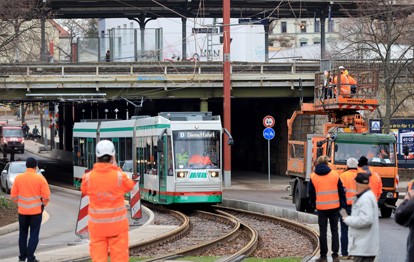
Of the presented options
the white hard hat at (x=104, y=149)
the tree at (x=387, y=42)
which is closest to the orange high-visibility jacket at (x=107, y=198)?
the white hard hat at (x=104, y=149)

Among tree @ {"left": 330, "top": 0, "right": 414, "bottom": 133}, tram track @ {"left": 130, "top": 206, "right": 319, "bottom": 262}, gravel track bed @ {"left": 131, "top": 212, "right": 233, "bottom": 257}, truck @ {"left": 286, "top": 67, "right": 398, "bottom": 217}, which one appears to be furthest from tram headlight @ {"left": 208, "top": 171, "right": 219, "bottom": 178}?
tree @ {"left": 330, "top": 0, "right": 414, "bottom": 133}

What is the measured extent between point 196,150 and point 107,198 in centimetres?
2014

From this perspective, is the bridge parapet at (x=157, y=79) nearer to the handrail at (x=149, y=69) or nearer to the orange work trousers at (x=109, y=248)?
the handrail at (x=149, y=69)

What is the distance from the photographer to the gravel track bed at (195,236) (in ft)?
64.5

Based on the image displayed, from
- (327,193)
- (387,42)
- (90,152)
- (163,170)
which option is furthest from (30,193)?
(387,42)

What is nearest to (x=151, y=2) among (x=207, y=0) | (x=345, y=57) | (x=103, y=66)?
(x=207, y=0)

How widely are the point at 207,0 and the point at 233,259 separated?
39.8 m

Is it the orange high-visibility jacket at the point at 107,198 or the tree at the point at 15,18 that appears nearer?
the orange high-visibility jacket at the point at 107,198

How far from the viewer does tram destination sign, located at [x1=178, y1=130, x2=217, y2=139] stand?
3192 centimetres

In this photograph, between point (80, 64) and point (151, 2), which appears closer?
point (80, 64)

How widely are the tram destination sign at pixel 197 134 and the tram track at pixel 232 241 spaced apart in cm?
305

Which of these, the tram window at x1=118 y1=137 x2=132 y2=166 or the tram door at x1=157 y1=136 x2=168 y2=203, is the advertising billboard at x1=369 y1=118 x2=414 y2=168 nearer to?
the tram window at x1=118 y1=137 x2=132 y2=166

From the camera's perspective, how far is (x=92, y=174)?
471 inches

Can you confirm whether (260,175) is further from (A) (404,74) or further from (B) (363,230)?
(B) (363,230)
